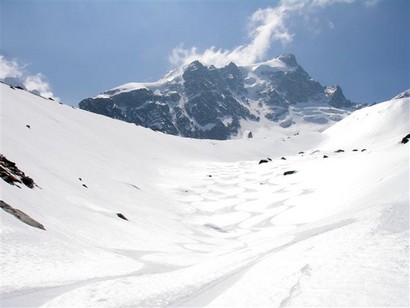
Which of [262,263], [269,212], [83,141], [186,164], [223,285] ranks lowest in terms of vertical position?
[223,285]

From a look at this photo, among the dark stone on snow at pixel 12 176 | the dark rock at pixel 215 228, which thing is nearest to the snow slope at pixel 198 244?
the dark rock at pixel 215 228

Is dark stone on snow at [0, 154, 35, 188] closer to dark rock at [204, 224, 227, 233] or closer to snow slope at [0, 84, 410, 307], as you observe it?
snow slope at [0, 84, 410, 307]

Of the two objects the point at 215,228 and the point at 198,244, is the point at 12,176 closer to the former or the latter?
the point at 198,244

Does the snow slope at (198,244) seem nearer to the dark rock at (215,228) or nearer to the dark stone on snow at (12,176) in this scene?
the dark rock at (215,228)

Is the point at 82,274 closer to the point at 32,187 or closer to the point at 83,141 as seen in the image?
the point at 32,187

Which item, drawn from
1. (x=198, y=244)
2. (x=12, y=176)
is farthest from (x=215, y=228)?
(x=12, y=176)

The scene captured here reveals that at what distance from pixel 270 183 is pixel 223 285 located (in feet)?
137

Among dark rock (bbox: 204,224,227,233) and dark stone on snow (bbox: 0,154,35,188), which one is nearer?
dark stone on snow (bbox: 0,154,35,188)

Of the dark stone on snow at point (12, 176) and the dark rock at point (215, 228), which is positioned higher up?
the dark rock at point (215, 228)

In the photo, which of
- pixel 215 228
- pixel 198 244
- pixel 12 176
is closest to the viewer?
pixel 12 176

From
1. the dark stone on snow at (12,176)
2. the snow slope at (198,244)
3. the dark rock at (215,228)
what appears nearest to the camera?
the snow slope at (198,244)

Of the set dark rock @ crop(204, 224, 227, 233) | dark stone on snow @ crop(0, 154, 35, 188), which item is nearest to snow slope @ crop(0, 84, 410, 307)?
dark rock @ crop(204, 224, 227, 233)

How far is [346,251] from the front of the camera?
9.17 meters

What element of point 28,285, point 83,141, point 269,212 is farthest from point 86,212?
point 83,141
